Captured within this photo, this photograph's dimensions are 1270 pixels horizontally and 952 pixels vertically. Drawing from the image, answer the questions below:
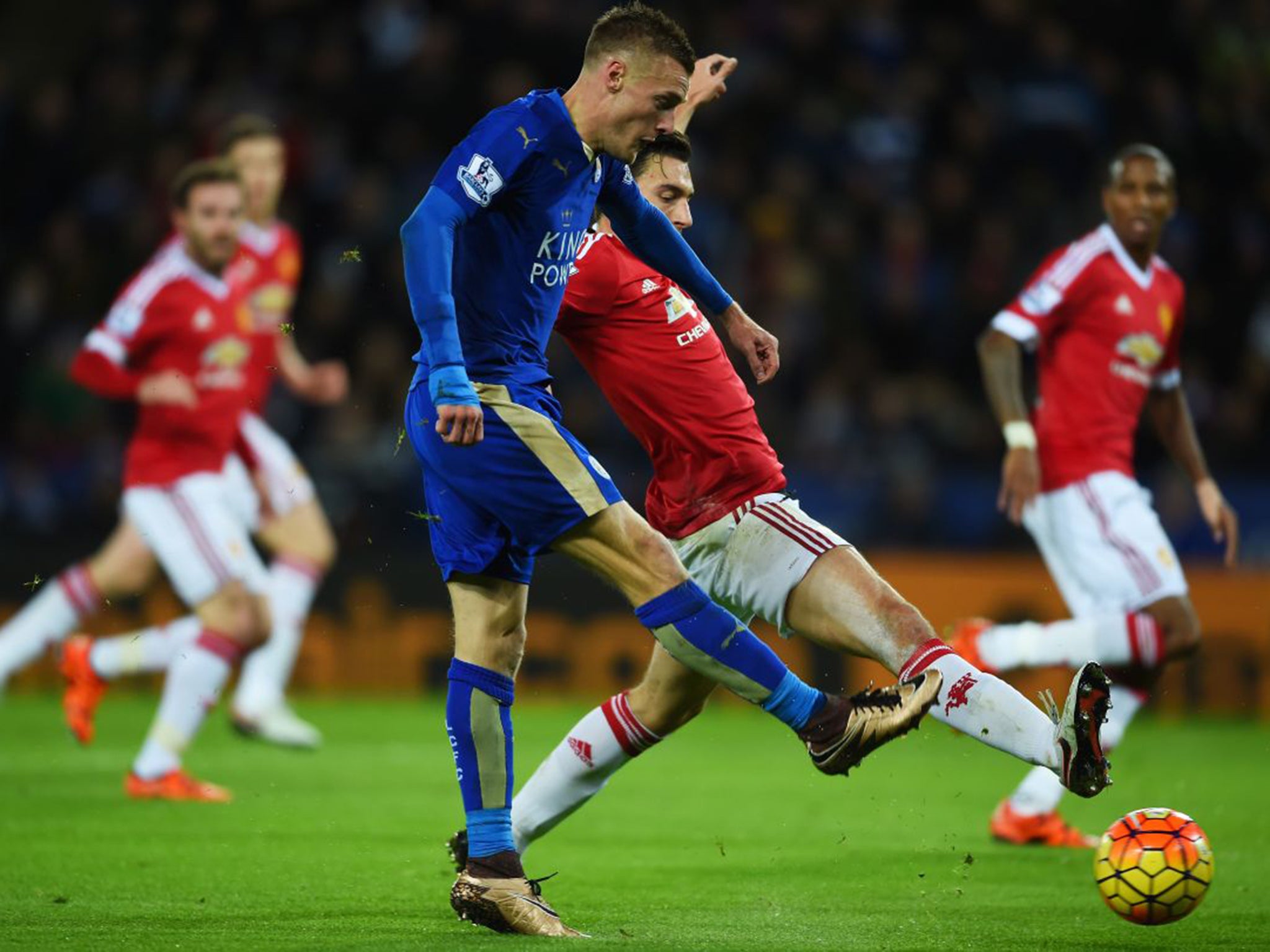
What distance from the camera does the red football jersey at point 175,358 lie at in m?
8.66

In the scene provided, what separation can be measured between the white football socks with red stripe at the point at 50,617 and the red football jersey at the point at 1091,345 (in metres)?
4.85

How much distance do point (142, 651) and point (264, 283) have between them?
1.93 metres

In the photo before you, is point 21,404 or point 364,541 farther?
point 21,404

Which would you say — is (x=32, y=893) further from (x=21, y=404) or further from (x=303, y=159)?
(x=303, y=159)

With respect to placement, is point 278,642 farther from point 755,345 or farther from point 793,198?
point 793,198

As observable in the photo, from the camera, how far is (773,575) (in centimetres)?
532

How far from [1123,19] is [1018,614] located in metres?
6.58

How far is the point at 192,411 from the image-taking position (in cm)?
895

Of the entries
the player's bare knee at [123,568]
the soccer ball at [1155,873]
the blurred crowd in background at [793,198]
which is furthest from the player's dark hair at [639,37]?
the blurred crowd in background at [793,198]

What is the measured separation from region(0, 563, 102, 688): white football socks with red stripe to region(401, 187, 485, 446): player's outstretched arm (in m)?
5.56

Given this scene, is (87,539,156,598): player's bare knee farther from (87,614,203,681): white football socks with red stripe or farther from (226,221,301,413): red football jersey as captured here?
(226,221,301,413): red football jersey

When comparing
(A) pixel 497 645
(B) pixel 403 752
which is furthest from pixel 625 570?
(B) pixel 403 752

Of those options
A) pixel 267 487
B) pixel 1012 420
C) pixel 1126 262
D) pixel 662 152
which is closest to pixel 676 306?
pixel 662 152

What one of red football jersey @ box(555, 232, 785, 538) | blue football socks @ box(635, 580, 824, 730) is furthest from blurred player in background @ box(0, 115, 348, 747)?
blue football socks @ box(635, 580, 824, 730)
